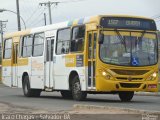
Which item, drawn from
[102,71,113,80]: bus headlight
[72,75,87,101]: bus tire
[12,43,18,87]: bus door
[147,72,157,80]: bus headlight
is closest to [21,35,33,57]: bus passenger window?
[12,43,18,87]: bus door

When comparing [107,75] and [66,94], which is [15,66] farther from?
[107,75]

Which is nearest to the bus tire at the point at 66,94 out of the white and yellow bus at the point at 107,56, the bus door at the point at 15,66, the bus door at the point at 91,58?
the white and yellow bus at the point at 107,56

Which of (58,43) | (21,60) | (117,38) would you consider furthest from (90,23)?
(21,60)

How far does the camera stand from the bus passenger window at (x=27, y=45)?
2884cm

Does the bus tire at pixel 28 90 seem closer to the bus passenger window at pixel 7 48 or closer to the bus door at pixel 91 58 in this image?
the bus passenger window at pixel 7 48

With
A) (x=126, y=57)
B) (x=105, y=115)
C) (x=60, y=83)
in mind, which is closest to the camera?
(x=105, y=115)

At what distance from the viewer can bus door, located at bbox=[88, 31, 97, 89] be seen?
22.7 meters

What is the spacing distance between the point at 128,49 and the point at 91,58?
1.39m

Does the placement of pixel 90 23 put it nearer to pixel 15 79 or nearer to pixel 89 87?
pixel 89 87

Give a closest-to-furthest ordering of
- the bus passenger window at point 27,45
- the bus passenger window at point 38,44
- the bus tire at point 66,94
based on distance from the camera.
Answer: the bus tire at point 66,94 → the bus passenger window at point 38,44 → the bus passenger window at point 27,45

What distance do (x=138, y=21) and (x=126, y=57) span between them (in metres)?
1.56

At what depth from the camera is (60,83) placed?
25469 mm

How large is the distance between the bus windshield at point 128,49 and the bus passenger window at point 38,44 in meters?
5.44

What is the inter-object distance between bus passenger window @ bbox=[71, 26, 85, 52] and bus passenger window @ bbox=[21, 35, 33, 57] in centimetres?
488
